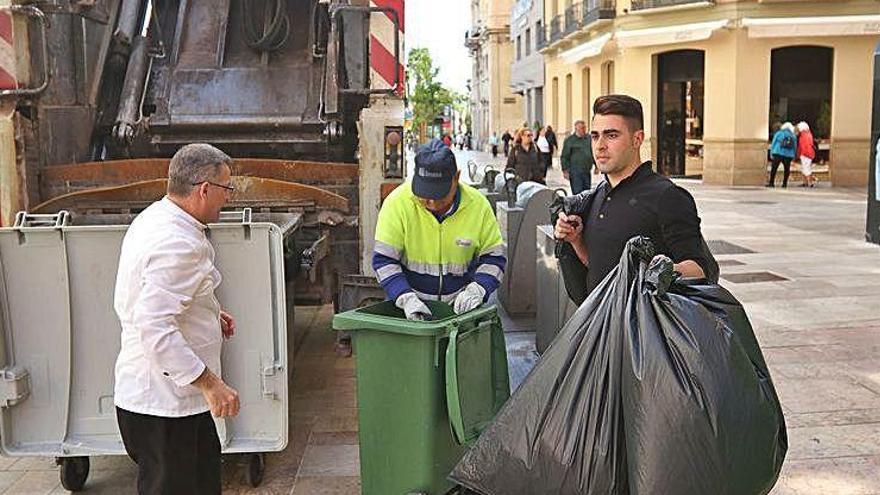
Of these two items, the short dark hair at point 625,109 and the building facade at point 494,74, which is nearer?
the short dark hair at point 625,109

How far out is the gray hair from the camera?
2768 millimetres

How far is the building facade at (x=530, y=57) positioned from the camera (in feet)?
128

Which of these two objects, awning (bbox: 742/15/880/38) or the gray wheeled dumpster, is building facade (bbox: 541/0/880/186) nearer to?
awning (bbox: 742/15/880/38)

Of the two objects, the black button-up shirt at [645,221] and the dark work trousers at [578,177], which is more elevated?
the black button-up shirt at [645,221]

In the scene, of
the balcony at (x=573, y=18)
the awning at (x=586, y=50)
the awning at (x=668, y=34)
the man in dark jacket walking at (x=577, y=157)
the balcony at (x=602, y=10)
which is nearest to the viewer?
the man in dark jacket walking at (x=577, y=157)

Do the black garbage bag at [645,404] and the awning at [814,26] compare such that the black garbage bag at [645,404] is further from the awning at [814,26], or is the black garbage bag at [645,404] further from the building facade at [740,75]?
the awning at [814,26]

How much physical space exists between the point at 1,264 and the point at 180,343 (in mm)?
1350

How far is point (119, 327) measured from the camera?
364cm

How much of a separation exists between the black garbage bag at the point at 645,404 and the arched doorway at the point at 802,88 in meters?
20.2

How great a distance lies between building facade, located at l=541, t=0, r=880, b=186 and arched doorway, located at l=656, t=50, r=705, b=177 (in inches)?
1.0

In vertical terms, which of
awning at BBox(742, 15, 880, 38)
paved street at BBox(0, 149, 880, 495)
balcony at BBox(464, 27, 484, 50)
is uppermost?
balcony at BBox(464, 27, 484, 50)

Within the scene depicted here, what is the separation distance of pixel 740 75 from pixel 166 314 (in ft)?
64.8

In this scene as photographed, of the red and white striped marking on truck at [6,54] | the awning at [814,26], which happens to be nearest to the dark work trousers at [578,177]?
the awning at [814,26]

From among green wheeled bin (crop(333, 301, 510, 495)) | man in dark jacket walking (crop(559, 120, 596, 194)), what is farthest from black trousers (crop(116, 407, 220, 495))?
man in dark jacket walking (crop(559, 120, 596, 194))
